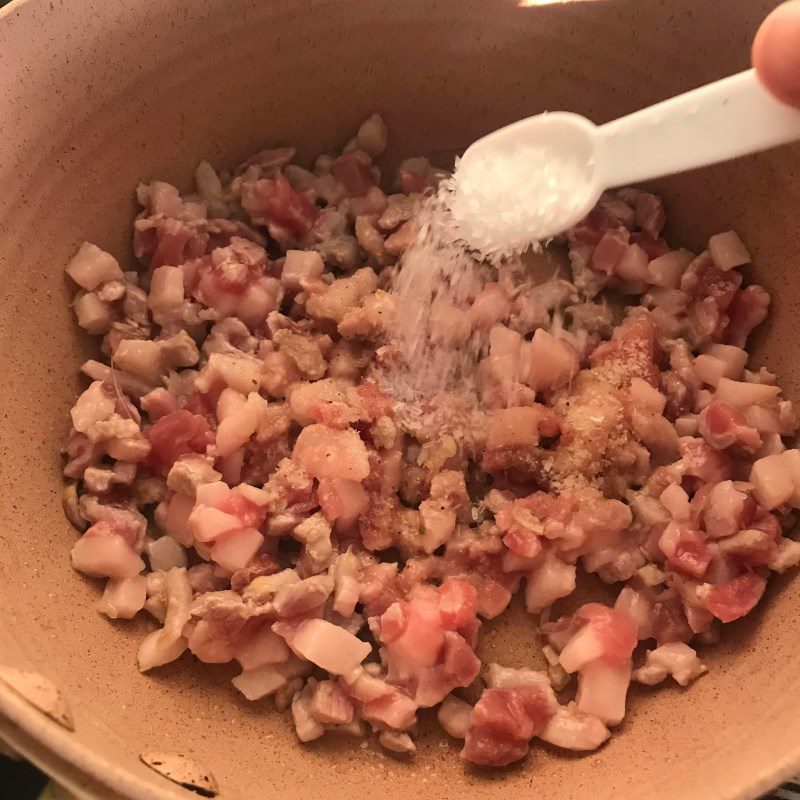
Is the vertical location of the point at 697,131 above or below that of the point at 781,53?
below

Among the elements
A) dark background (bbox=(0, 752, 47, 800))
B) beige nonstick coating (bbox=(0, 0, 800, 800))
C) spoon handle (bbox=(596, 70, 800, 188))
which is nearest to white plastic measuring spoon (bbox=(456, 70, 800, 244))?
spoon handle (bbox=(596, 70, 800, 188))

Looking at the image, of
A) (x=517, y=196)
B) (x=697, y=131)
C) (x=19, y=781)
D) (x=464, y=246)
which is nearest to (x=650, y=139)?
(x=697, y=131)

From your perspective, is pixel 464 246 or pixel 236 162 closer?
pixel 464 246

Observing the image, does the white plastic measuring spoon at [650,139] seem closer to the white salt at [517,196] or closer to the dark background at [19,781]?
the white salt at [517,196]

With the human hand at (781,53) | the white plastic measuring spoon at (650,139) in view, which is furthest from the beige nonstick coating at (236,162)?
the human hand at (781,53)

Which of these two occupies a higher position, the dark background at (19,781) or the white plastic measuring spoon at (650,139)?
the white plastic measuring spoon at (650,139)

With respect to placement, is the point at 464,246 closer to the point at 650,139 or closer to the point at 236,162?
the point at 650,139
